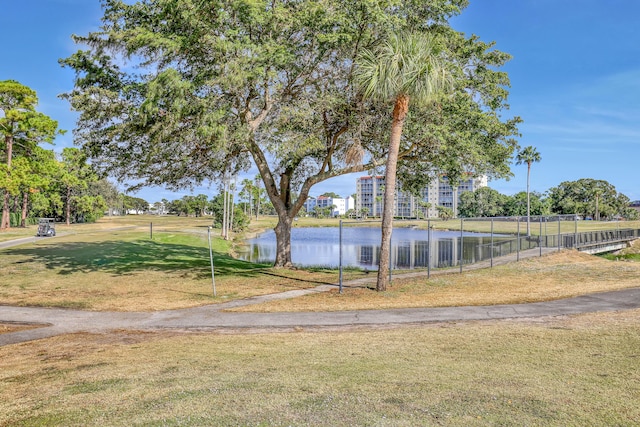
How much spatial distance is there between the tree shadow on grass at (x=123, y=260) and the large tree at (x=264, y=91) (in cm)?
503

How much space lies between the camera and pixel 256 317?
12.7 meters

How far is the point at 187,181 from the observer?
79.8 ft

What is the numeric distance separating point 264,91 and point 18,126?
3966cm

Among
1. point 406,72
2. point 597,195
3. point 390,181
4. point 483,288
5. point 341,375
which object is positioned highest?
point 597,195

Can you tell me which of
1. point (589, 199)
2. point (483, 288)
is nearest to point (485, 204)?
point (589, 199)

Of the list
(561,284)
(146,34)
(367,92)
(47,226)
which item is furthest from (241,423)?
(47,226)

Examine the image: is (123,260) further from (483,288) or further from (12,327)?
(483,288)

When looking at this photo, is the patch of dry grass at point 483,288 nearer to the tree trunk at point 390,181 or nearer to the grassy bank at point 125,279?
the tree trunk at point 390,181

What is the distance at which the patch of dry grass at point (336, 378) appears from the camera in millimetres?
5316

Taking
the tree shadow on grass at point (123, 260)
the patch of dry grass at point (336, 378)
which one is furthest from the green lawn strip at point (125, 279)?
the patch of dry grass at point (336, 378)

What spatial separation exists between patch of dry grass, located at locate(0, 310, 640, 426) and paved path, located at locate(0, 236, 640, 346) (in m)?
1.41

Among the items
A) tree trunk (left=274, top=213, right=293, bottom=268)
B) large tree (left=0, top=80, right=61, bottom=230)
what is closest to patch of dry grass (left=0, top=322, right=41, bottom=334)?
tree trunk (left=274, top=213, right=293, bottom=268)

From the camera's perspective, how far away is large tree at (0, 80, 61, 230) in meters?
44.2

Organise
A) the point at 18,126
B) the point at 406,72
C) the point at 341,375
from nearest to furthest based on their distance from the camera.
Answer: the point at 341,375 → the point at 406,72 → the point at 18,126
